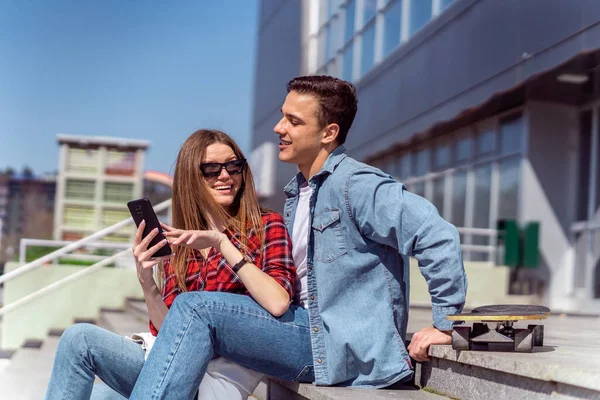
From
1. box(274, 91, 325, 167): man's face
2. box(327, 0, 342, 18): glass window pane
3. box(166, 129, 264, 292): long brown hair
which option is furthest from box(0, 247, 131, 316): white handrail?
box(327, 0, 342, 18): glass window pane

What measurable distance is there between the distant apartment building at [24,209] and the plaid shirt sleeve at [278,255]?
7.06m

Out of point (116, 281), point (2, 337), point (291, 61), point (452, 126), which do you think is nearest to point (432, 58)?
point (452, 126)

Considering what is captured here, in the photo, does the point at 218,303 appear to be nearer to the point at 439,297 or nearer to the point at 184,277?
the point at 184,277

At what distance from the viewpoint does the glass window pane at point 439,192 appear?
12.5 m

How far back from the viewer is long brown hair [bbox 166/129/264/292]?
3014mm

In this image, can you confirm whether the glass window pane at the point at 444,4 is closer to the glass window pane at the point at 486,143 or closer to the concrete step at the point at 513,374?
the glass window pane at the point at 486,143

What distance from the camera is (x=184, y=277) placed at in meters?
3.04

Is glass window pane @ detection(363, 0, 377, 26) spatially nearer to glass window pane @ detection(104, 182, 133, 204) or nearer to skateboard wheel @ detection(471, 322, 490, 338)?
glass window pane @ detection(104, 182, 133, 204)

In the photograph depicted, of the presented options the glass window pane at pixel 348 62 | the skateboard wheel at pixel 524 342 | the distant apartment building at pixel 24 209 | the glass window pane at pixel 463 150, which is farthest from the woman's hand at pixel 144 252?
the glass window pane at pixel 348 62

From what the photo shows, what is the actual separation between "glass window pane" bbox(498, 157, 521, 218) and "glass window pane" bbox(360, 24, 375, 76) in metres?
3.47

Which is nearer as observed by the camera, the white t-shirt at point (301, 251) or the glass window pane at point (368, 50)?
the white t-shirt at point (301, 251)

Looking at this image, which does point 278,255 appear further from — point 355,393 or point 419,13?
point 419,13

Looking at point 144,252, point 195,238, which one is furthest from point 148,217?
point 195,238

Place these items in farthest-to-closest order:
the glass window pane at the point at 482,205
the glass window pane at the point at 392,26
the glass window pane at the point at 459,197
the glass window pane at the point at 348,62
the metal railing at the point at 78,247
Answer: the glass window pane at the point at 348,62 < the glass window pane at the point at 392,26 < the glass window pane at the point at 459,197 < the glass window pane at the point at 482,205 < the metal railing at the point at 78,247
